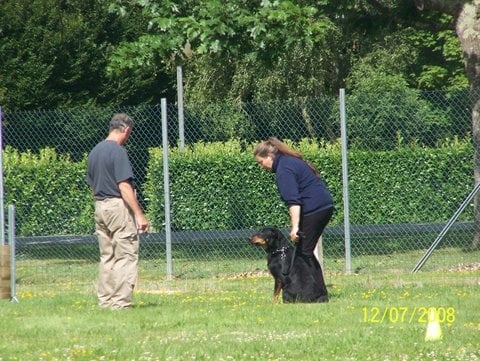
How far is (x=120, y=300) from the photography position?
35.4ft

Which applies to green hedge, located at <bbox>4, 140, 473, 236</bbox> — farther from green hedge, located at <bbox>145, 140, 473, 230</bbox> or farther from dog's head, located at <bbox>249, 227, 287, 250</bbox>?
dog's head, located at <bbox>249, 227, 287, 250</bbox>

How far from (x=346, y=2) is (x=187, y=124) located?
3.26 meters

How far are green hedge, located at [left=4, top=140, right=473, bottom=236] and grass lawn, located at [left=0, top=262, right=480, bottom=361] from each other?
2.86 m

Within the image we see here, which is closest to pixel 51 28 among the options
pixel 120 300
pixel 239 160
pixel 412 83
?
pixel 412 83

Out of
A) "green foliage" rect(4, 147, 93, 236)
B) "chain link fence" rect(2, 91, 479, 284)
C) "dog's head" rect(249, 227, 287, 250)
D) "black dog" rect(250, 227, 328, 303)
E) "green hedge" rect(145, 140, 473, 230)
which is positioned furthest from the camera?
"green foliage" rect(4, 147, 93, 236)

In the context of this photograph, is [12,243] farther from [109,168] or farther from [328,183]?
[328,183]

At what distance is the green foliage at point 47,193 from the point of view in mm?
16516

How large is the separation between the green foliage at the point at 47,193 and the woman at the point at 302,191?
20.0 feet

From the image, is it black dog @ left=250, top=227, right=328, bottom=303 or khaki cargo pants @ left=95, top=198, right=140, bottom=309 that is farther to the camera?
black dog @ left=250, top=227, right=328, bottom=303

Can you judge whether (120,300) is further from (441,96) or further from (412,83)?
(412,83)

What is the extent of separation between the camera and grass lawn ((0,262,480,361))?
7.95m

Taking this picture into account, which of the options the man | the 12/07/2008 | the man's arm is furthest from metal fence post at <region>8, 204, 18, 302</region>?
the 12/07/2008

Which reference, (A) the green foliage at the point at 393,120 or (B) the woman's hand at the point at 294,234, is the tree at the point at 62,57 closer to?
(A) the green foliage at the point at 393,120

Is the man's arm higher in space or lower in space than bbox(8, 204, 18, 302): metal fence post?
higher
